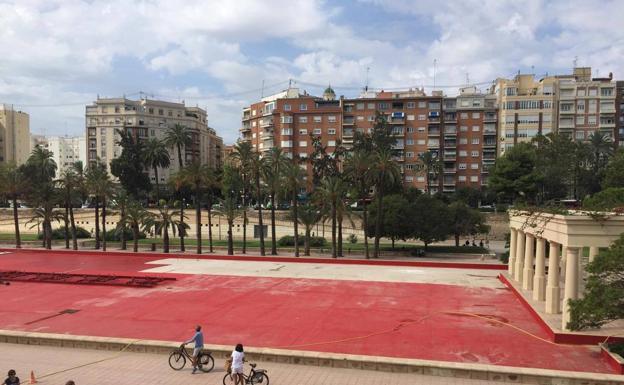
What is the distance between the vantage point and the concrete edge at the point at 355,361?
48.0ft

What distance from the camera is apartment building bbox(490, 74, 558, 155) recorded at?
93375mm

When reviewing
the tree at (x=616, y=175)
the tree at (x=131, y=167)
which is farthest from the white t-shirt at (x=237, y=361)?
the tree at (x=131, y=167)

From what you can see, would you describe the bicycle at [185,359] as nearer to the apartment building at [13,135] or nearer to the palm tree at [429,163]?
the palm tree at [429,163]

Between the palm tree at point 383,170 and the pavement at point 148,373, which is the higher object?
Answer: the palm tree at point 383,170

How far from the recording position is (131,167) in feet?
309

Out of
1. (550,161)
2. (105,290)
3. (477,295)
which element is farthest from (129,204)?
(550,161)

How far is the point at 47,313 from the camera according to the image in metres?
23.9

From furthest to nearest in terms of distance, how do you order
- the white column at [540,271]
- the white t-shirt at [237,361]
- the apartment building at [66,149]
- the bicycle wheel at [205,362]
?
the apartment building at [66,149]
the white column at [540,271]
the bicycle wheel at [205,362]
the white t-shirt at [237,361]

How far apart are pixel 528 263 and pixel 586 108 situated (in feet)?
266

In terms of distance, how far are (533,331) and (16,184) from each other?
2069 inches

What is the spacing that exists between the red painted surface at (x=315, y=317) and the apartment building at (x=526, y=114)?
233ft

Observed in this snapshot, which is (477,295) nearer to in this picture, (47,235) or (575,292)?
(575,292)

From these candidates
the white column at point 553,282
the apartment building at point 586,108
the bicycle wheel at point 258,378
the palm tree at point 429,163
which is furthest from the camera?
the apartment building at point 586,108

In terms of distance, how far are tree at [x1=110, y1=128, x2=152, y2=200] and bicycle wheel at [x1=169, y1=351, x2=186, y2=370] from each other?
81876 millimetres
